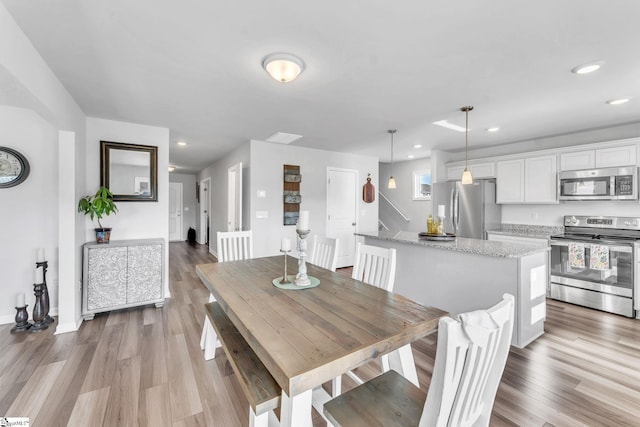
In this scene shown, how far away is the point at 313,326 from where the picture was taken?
3.96ft

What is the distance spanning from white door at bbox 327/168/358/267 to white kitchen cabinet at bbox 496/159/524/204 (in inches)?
99.6

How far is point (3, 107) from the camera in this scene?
292 cm

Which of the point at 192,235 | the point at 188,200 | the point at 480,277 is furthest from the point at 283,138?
the point at 188,200

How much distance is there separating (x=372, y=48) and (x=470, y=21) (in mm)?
597

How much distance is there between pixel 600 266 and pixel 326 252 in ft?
10.9

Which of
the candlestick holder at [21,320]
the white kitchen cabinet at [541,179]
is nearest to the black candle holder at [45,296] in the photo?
the candlestick holder at [21,320]

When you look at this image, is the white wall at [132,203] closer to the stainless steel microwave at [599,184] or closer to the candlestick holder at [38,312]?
the candlestick holder at [38,312]

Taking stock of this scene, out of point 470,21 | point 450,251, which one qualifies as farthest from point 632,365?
point 470,21

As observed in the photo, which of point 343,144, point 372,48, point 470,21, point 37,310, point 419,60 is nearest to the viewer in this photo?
point 470,21

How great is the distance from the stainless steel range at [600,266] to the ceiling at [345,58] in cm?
141

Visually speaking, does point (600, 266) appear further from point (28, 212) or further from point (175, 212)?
point (175, 212)

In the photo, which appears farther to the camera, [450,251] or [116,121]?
[116,121]

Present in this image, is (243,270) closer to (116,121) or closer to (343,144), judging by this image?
(116,121)

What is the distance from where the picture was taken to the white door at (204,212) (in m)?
7.93
